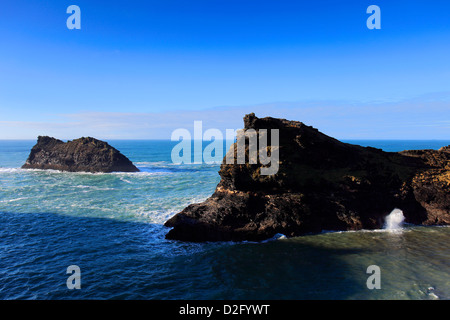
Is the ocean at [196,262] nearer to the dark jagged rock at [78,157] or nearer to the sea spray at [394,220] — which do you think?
the sea spray at [394,220]

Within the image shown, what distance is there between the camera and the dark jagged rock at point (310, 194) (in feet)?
97.5

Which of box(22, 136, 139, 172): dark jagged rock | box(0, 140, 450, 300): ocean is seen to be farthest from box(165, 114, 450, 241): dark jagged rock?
box(22, 136, 139, 172): dark jagged rock

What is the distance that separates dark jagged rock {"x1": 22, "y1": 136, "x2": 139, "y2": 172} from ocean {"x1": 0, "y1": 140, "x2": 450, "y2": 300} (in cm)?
4527

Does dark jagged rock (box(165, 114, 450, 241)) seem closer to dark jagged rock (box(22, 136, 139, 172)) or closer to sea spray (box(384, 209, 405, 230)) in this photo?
sea spray (box(384, 209, 405, 230))

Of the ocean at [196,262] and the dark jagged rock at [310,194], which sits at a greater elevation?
the dark jagged rock at [310,194]

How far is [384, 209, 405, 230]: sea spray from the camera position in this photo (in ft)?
105

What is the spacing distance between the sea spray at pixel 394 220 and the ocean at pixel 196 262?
4.53 ft

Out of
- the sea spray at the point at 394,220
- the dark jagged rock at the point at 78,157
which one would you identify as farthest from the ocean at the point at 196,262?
the dark jagged rock at the point at 78,157

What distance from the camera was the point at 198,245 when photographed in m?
27.8

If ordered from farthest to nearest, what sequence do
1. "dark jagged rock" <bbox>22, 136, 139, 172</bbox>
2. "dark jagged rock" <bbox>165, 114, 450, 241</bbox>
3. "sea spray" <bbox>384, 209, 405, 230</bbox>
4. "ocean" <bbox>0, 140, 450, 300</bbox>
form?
"dark jagged rock" <bbox>22, 136, 139, 172</bbox> → "sea spray" <bbox>384, 209, 405, 230</bbox> → "dark jagged rock" <bbox>165, 114, 450, 241</bbox> → "ocean" <bbox>0, 140, 450, 300</bbox>

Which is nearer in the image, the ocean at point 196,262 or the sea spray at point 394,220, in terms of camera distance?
the ocean at point 196,262
